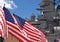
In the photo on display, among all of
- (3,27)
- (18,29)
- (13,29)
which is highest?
(18,29)

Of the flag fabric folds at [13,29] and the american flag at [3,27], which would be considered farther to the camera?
the flag fabric folds at [13,29]

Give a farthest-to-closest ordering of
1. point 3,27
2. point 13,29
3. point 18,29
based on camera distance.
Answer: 1. point 18,29
2. point 13,29
3. point 3,27

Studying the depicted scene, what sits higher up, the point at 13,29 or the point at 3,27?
the point at 13,29

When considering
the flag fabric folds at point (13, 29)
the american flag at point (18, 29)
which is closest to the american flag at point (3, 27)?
the american flag at point (18, 29)

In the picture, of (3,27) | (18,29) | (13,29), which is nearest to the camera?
(3,27)

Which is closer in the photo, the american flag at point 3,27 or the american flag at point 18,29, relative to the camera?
the american flag at point 3,27

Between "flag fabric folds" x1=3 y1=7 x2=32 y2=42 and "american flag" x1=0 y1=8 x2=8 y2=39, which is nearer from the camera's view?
"american flag" x1=0 y1=8 x2=8 y2=39

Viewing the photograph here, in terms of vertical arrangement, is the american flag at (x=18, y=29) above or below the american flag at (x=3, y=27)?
above

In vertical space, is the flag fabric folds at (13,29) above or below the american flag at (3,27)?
above

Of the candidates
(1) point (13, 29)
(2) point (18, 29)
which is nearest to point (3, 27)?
(1) point (13, 29)

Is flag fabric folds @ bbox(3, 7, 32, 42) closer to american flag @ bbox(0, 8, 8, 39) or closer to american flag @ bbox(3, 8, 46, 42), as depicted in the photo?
american flag @ bbox(3, 8, 46, 42)

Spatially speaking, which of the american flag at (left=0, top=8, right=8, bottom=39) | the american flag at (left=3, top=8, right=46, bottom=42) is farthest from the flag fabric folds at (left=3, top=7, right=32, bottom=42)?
the american flag at (left=0, top=8, right=8, bottom=39)

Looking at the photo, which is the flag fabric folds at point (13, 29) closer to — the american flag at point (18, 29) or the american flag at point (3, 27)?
the american flag at point (18, 29)

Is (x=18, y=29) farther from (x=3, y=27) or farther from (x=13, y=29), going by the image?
(x=3, y=27)
